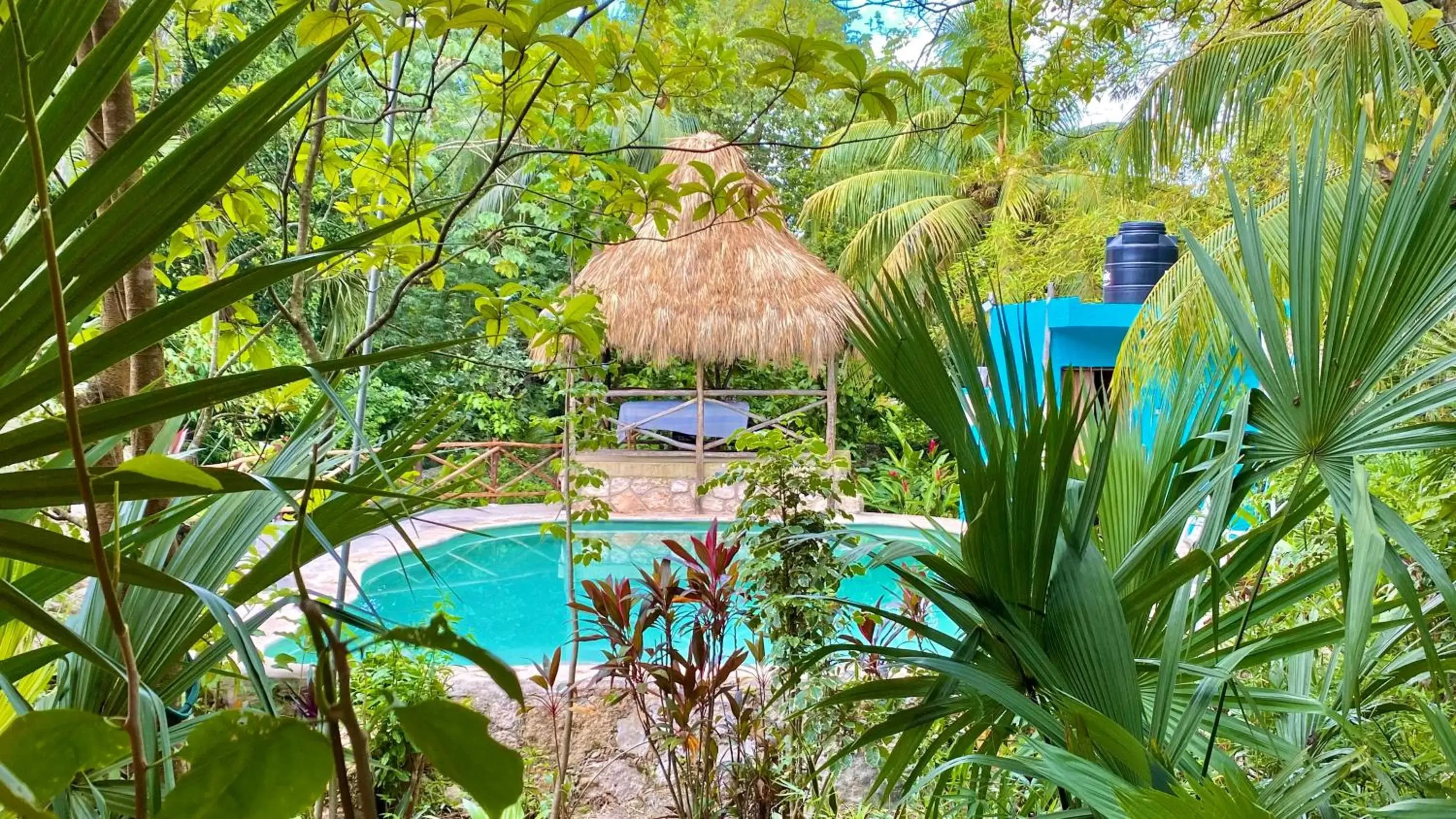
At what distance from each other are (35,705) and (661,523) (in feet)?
28.2

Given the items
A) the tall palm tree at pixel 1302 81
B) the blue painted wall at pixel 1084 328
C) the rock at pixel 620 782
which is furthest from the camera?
the blue painted wall at pixel 1084 328

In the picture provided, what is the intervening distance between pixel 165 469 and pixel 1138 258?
7.74 m

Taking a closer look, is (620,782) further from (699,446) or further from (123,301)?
(699,446)

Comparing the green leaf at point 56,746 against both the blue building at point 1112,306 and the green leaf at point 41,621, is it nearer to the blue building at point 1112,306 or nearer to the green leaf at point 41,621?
the green leaf at point 41,621

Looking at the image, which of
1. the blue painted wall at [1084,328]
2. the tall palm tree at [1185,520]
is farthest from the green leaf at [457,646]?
the blue painted wall at [1084,328]

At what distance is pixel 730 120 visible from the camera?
13914 mm

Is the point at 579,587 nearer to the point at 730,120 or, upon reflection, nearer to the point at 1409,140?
the point at 1409,140

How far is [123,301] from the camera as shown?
4.17 ft

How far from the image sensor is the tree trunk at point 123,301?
121cm

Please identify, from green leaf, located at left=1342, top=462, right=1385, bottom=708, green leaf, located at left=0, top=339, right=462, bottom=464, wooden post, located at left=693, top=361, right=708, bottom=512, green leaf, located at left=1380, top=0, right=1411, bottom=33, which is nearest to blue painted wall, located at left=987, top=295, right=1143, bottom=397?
wooden post, located at left=693, top=361, right=708, bottom=512

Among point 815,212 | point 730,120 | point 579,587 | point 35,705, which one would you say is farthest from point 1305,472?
point 730,120

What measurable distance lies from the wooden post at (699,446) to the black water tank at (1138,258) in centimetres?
433

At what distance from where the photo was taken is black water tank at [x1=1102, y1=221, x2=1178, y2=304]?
702 centimetres

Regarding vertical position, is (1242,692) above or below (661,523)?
above
